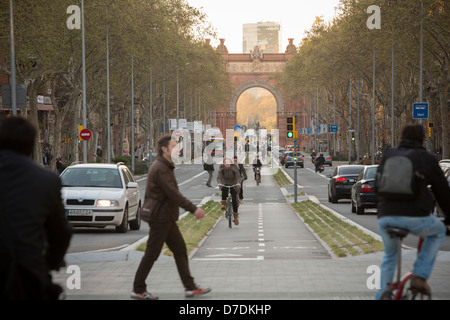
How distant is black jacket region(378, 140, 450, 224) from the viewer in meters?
7.58

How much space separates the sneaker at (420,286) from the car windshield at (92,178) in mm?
14255

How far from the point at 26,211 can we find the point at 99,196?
595 inches

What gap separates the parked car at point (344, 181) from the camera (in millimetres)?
33844

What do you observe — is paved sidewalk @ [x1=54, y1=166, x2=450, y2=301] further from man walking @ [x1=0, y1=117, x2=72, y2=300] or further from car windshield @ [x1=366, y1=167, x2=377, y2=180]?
car windshield @ [x1=366, y1=167, x2=377, y2=180]

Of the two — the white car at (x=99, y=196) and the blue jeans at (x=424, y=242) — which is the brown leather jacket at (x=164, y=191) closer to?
the blue jeans at (x=424, y=242)

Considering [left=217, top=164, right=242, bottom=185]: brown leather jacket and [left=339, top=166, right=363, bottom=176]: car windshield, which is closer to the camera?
[left=217, top=164, right=242, bottom=185]: brown leather jacket

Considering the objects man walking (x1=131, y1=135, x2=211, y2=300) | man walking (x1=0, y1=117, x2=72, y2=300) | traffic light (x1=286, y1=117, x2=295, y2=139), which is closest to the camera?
man walking (x1=0, y1=117, x2=72, y2=300)

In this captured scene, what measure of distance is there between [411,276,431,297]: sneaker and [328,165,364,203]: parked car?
86.8 feet

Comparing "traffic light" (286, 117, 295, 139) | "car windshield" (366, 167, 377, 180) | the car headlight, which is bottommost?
the car headlight

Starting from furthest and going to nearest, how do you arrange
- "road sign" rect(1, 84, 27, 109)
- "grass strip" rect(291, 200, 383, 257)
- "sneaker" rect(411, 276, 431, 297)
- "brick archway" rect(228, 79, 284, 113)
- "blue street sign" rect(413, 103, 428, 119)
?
"brick archway" rect(228, 79, 284, 113) < "blue street sign" rect(413, 103, 428, 119) < "road sign" rect(1, 84, 27, 109) < "grass strip" rect(291, 200, 383, 257) < "sneaker" rect(411, 276, 431, 297)

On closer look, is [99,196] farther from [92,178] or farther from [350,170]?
[350,170]

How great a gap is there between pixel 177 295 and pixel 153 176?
4.44 ft

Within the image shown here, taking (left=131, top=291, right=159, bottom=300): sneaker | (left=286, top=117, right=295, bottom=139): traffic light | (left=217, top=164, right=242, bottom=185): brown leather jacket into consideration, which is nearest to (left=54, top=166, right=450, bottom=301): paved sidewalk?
(left=131, top=291, right=159, bottom=300): sneaker
